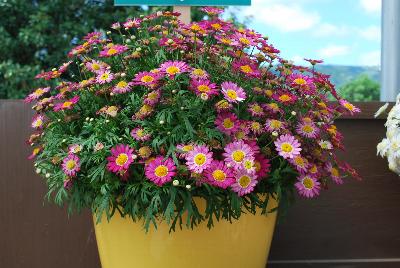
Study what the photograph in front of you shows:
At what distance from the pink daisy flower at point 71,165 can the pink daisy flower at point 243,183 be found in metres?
0.39

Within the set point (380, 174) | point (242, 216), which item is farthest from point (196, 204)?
point (380, 174)

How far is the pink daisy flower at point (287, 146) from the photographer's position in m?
1.38

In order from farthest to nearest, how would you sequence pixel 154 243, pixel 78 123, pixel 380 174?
pixel 380 174 → pixel 78 123 → pixel 154 243

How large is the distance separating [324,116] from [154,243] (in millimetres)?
595

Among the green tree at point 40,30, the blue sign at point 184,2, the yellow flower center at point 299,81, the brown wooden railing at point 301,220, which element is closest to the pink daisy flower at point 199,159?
the yellow flower center at point 299,81

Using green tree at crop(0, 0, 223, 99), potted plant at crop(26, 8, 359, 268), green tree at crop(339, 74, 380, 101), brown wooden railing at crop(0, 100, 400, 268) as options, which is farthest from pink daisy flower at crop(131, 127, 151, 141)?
green tree at crop(339, 74, 380, 101)

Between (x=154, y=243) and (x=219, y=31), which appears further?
Answer: (x=219, y=31)

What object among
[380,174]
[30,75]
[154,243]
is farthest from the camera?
[30,75]

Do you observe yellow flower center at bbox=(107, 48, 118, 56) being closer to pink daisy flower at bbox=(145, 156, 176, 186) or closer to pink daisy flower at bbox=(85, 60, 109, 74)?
pink daisy flower at bbox=(85, 60, 109, 74)

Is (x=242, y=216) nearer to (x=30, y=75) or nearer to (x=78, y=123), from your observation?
(x=78, y=123)

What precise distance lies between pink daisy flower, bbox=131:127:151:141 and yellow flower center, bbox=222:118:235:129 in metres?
0.19

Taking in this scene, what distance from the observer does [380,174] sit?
2.22 metres

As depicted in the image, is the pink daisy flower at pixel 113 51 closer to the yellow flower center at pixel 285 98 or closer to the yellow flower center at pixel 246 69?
the yellow flower center at pixel 246 69

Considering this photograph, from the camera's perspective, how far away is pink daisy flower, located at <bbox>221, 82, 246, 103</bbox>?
54.2 inches
